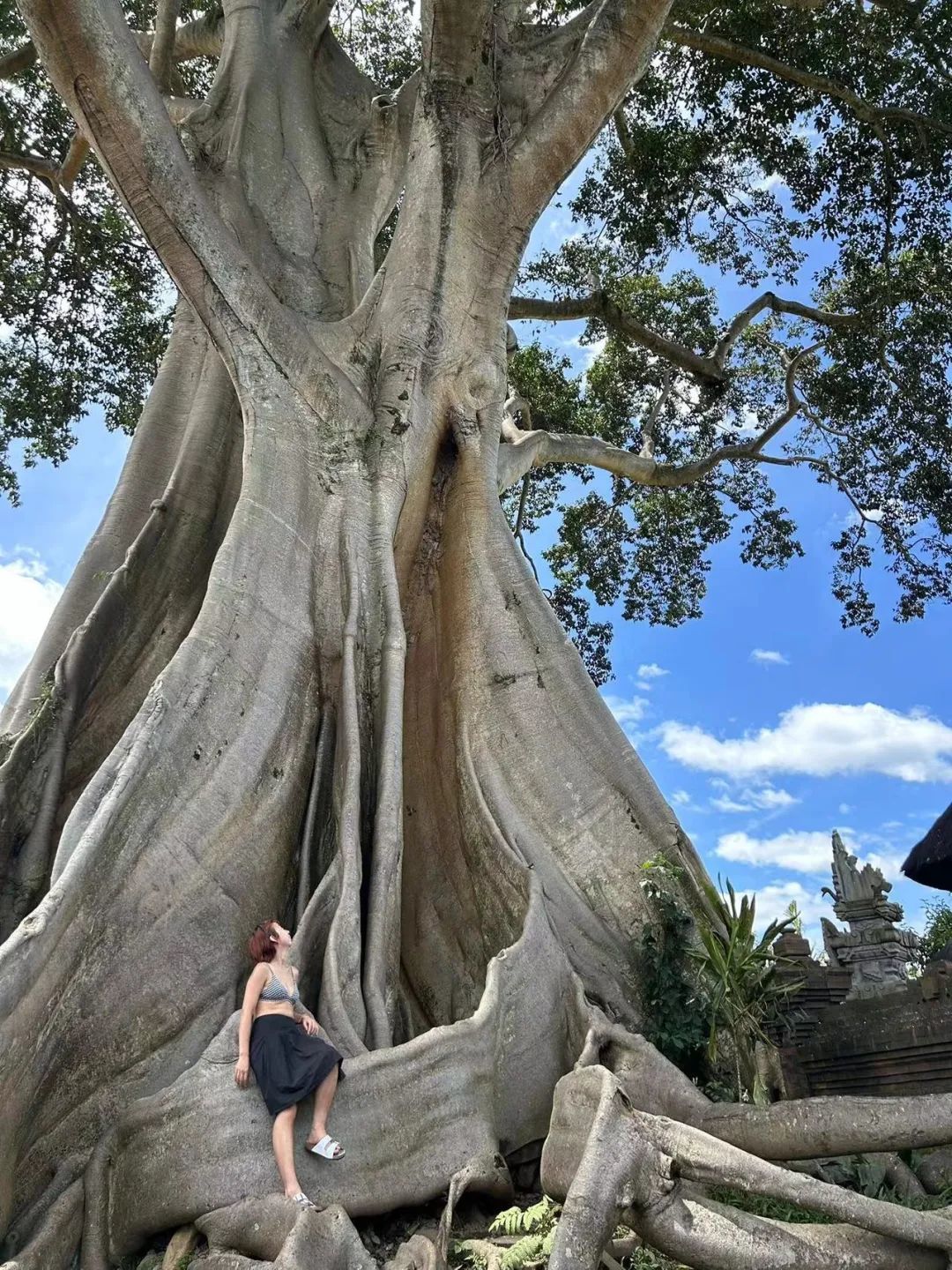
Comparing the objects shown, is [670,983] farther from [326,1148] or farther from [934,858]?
[934,858]

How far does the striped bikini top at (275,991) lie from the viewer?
408cm

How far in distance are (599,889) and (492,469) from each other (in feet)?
9.07

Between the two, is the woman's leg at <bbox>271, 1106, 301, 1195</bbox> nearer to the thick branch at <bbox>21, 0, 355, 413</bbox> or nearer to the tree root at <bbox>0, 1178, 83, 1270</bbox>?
the tree root at <bbox>0, 1178, 83, 1270</bbox>

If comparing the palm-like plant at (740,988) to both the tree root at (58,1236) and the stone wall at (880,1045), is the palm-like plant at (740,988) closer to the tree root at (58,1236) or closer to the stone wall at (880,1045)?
the stone wall at (880,1045)

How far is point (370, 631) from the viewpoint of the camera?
5914 mm

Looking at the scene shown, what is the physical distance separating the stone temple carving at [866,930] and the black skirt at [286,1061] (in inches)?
330

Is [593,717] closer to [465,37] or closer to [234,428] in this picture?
[234,428]

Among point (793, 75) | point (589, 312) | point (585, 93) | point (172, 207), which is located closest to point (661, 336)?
point (589, 312)

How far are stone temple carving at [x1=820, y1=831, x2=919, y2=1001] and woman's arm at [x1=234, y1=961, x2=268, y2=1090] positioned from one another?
841cm

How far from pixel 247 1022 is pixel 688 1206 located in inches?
64.5

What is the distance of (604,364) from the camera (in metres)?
13.8

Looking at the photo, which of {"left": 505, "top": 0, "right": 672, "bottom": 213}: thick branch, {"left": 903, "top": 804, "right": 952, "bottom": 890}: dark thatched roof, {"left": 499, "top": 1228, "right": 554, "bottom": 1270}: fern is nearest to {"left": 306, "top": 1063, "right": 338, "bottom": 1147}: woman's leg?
{"left": 499, "top": 1228, "right": 554, "bottom": 1270}: fern

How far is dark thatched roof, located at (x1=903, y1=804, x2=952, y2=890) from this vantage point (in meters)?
9.71

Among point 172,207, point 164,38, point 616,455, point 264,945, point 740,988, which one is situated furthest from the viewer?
point 616,455
